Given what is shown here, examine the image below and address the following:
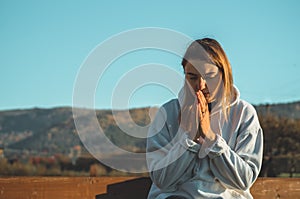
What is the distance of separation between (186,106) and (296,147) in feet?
40.4

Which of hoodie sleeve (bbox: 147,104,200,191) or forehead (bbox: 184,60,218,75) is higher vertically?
forehead (bbox: 184,60,218,75)

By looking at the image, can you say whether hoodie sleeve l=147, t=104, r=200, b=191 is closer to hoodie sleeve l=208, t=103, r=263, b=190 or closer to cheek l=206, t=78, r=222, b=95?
hoodie sleeve l=208, t=103, r=263, b=190

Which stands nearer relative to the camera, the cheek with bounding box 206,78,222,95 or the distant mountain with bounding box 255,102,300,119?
the cheek with bounding box 206,78,222,95

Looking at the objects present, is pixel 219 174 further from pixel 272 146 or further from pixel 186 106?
pixel 272 146

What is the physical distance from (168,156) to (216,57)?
44 centimetres

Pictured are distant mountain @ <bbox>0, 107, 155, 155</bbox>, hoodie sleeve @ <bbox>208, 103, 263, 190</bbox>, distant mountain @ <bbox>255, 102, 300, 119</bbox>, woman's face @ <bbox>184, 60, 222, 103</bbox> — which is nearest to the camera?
hoodie sleeve @ <bbox>208, 103, 263, 190</bbox>

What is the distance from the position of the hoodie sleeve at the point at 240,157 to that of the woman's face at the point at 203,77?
177 mm

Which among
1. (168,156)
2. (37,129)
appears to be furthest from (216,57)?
(37,129)

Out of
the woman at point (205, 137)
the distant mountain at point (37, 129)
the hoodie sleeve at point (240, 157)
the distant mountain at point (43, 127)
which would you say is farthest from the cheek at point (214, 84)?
the distant mountain at point (37, 129)

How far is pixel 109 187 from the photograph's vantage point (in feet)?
8.97

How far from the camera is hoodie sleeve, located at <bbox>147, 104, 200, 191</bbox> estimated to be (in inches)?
87.7

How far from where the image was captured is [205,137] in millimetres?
2225

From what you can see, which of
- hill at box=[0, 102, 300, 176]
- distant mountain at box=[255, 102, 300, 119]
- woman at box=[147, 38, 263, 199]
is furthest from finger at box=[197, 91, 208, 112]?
distant mountain at box=[255, 102, 300, 119]

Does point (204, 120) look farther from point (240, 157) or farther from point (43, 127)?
point (43, 127)
